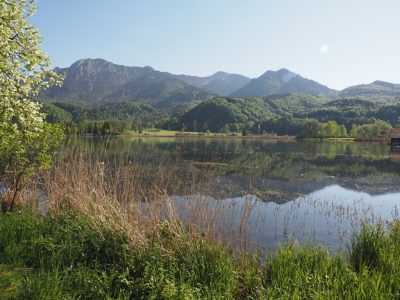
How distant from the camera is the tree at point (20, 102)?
8969 mm

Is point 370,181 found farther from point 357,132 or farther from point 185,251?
point 357,132

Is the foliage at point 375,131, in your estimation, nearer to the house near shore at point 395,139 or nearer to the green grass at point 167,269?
the house near shore at point 395,139

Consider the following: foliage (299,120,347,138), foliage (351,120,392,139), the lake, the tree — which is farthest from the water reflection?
foliage (351,120,392,139)

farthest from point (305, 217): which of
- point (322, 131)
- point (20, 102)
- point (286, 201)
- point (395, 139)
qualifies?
point (322, 131)

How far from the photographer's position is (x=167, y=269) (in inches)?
258

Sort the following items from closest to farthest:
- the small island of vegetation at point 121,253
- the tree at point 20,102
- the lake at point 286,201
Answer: the small island of vegetation at point 121,253 → the tree at point 20,102 → the lake at point 286,201

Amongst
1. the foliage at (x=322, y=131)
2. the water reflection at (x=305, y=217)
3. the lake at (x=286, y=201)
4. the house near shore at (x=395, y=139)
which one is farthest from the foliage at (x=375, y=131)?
the water reflection at (x=305, y=217)

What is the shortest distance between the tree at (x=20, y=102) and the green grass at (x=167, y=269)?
103 inches

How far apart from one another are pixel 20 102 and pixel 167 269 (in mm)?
6771

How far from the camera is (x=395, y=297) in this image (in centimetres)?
551

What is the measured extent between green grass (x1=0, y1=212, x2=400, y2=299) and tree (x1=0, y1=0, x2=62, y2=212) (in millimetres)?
2626

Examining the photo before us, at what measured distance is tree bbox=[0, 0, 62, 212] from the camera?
8.97 metres

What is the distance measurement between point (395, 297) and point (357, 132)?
149182 millimetres

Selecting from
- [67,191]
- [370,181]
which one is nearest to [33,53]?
[67,191]
